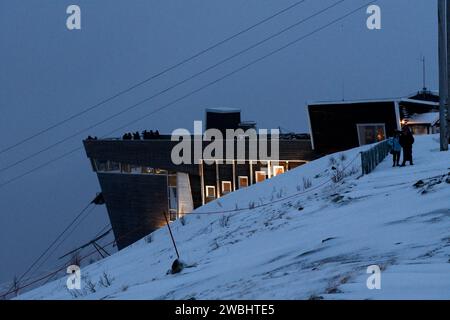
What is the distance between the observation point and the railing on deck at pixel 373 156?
57.0 ft

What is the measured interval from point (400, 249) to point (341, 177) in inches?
438

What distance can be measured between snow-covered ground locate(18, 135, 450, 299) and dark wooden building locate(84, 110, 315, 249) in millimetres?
17769

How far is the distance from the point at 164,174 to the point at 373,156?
903 inches

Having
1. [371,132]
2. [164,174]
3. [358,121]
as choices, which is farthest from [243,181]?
[371,132]

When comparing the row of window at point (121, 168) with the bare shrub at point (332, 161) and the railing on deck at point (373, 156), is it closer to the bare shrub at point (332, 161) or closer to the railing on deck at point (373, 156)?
the bare shrub at point (332, 161)

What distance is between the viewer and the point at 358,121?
34.2 m

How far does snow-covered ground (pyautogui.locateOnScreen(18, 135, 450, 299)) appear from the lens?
6.10m

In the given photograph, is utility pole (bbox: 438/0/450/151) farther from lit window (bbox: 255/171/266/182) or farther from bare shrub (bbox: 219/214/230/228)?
lit window (bbox: 255/171/266/182)

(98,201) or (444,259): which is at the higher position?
(444,259)

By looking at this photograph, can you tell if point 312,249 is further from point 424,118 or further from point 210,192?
point 210,192
